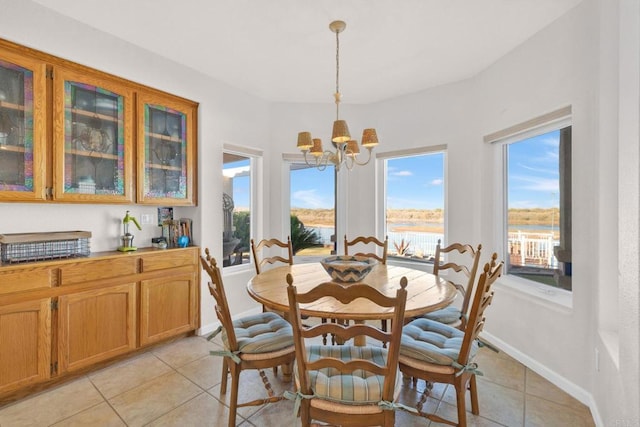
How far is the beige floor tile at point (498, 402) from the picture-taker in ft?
5.85

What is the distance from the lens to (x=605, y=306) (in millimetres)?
1736

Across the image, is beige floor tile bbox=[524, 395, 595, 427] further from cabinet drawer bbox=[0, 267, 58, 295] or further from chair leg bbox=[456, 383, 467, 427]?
cabinet drawer bbox=[0, 267, 58, 295]

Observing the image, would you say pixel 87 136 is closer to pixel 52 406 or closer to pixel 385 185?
pixel 52 406

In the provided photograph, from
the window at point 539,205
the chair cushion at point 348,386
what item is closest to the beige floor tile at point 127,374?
the chair cushion at point 348,386

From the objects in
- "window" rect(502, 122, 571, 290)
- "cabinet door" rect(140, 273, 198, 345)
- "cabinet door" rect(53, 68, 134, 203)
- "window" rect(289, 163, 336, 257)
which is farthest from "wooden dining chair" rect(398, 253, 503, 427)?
"cabinet door" rect(53, 68, 134, 203)

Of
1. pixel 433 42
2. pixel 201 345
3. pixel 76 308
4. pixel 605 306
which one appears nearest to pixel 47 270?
pixel 76 308

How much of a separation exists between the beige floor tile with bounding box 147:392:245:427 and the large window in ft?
8.35

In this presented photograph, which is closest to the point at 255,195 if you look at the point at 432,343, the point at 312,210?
the point at 312,210

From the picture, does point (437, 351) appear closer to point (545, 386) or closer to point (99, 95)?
point (545, 386)

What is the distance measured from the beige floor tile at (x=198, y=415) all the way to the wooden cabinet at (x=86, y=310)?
890 millimetres

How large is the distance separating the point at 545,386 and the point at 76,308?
11.2 ft

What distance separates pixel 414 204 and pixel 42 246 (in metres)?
3.47

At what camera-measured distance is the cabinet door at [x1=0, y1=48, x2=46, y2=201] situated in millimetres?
1925

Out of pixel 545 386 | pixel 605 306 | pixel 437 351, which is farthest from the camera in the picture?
pixel 545 386
